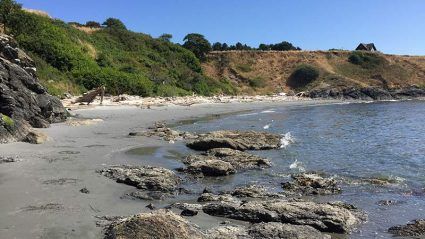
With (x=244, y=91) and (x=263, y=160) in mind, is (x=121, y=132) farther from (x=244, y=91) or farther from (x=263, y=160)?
(x=244, y=91)

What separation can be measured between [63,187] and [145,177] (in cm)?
222

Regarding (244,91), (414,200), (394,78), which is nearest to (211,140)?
(414,200)

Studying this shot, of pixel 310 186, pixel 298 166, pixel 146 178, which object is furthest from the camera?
pixel 298 166

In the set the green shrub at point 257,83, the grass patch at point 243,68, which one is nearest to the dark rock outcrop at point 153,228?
the green shrub at point 257,83

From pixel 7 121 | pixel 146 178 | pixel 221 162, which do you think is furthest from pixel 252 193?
pixel 7 121

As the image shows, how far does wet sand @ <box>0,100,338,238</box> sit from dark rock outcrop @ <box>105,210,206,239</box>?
0.65 m

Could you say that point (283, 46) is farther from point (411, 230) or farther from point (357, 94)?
point (411, 230)

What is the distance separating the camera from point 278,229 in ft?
27.4

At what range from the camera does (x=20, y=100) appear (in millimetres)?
18844

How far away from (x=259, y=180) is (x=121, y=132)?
10.5m

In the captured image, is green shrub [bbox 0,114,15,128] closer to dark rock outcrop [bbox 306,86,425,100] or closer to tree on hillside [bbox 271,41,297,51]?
dark rock outcrop [bbox 306,86,425,100]

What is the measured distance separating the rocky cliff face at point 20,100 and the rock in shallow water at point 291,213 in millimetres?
8987

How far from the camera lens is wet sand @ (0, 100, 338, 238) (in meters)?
7.93

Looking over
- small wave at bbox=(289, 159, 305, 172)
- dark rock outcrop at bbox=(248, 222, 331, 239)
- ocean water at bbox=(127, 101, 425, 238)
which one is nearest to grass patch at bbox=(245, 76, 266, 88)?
ocean water at bbox=(127, 101, 425, 238)
